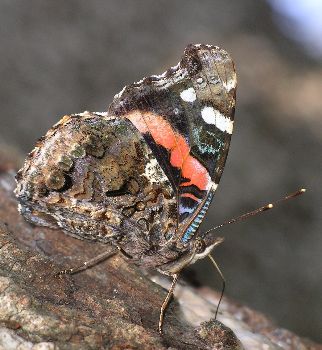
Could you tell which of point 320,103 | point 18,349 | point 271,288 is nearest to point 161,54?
point 320,103

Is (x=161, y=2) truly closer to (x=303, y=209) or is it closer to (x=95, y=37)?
(x=95, y=37)

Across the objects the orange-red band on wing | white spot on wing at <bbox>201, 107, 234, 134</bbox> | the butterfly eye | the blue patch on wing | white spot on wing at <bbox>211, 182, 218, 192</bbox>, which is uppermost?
white spot on wing at <bbox>201, 107, 234, 134</bbox>

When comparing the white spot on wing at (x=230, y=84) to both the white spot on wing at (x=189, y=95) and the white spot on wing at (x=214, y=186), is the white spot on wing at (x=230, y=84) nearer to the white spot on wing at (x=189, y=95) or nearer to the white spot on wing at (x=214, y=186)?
the white spot on wing at (x=189, y=95)

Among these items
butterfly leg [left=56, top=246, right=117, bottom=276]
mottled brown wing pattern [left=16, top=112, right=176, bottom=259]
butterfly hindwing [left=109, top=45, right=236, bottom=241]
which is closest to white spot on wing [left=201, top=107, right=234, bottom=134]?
butterfly hindwing [left=109, top=45, right=236, bottom=241]

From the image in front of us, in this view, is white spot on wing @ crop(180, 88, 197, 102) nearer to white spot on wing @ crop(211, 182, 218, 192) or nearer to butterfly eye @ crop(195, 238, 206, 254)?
white spot on wing @ crop(211, 182, 218, 192)

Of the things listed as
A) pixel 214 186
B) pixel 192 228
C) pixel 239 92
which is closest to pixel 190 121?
pixel 214 186
